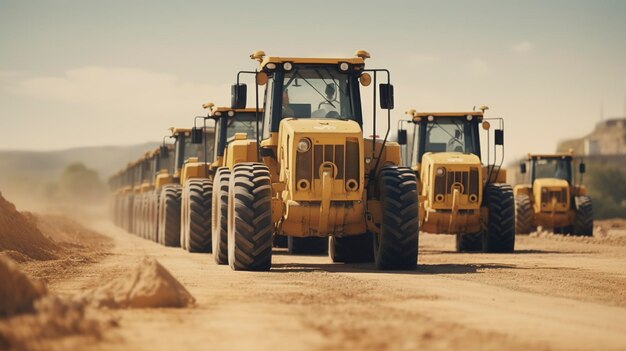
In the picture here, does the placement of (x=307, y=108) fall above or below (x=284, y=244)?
above

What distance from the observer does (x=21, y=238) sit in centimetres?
2103

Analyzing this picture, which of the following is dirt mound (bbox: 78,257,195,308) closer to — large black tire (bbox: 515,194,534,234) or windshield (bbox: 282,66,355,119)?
windshield (bbox: 282,66,355,119)

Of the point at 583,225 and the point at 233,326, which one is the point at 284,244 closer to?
the point at 583,225

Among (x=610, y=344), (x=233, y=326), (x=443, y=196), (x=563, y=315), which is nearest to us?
(x=610, y=344)

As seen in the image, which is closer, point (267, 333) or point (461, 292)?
point (267, 333)

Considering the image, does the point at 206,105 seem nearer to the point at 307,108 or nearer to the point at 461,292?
the point at 307,108

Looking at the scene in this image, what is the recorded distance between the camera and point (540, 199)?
32.3 meters

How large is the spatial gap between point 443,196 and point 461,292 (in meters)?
11.4

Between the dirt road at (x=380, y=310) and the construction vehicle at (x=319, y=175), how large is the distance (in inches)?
23.4

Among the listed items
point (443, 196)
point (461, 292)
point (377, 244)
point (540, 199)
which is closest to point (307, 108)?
point (377, 244)

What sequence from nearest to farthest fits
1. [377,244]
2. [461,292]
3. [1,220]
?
[461,292] → [377,244] → [1,220]

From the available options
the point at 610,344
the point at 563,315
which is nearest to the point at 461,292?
the point at 563,315

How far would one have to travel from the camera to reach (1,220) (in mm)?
21141

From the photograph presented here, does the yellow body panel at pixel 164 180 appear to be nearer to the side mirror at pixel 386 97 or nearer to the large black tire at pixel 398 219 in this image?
the side mirror at pixel 386 97
